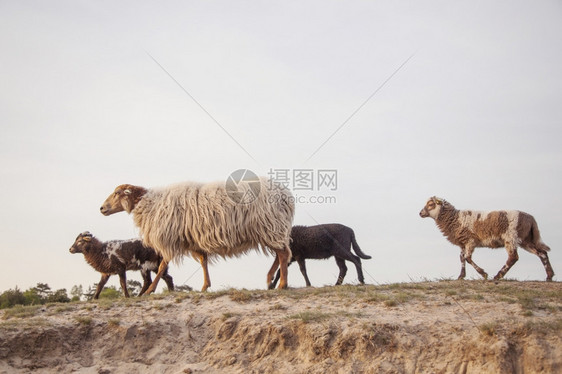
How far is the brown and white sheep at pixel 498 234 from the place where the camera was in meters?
14.1

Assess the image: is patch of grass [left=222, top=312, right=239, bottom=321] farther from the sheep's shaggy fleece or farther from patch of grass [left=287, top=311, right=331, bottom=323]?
the sheep's shaggy fleece

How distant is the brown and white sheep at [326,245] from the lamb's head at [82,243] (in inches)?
222

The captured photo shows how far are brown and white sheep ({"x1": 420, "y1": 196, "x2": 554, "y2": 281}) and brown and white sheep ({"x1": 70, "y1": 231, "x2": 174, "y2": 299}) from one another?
7823 millimetres

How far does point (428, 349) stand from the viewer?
9.41m

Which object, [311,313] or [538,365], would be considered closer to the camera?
[538,365]

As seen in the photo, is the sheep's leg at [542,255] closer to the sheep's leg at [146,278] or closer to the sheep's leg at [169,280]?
the sheep's leg at [169,280]

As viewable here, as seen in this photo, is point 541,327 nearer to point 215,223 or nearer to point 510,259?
point 510,259

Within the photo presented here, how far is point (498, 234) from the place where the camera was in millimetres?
14273

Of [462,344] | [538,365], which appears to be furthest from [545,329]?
[462,344]

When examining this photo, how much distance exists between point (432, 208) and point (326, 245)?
10.5 feet

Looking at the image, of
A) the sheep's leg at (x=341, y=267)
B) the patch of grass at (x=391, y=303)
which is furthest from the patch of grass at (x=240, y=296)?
the sheep's leg at (x=341, y=267)

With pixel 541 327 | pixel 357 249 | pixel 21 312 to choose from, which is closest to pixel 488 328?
pixel 541 327

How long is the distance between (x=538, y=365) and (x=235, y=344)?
5074 millimetres

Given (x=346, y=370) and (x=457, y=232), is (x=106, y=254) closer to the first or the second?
(x=346, y=370)
